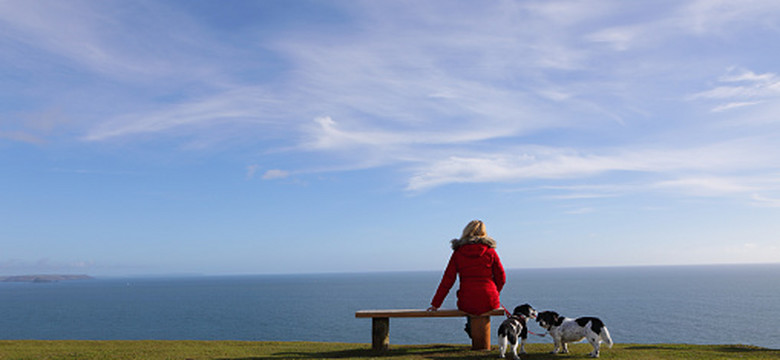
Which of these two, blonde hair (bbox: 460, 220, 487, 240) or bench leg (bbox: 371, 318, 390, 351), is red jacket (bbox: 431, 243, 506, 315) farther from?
bench leg (bbox: 371, 318, 390, 351)

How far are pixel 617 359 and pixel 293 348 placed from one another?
30.7ft

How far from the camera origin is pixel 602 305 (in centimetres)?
13412

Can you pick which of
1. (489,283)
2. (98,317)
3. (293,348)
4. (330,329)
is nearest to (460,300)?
(489,283)

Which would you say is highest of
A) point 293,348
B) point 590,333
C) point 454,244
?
point 454,244

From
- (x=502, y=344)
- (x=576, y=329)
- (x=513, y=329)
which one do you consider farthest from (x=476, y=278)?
(x=576, y=329)

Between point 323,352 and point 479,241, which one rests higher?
point 479,241

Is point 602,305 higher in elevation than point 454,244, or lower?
lower

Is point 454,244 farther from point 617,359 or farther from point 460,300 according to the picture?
point 617,359

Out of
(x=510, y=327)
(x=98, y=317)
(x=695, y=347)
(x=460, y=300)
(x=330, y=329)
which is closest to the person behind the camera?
(x=510, y=327)

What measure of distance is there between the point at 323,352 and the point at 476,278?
15.2 ft

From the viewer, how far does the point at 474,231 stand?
484 inches

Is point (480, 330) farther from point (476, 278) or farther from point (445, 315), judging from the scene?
point (476, 278)

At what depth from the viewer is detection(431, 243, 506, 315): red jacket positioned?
1209 centimetres

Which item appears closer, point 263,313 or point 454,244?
point 454,244
